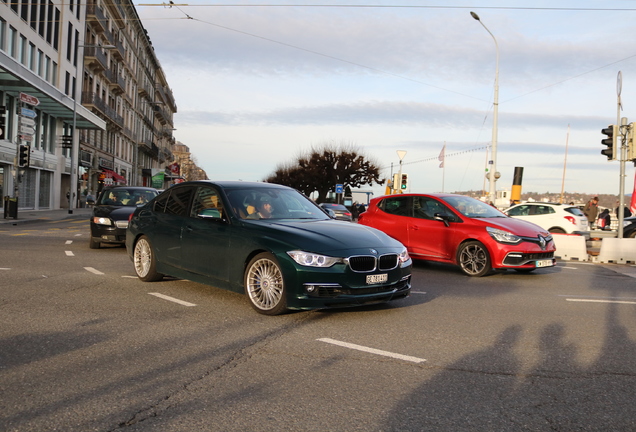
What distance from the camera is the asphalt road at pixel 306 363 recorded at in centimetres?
371

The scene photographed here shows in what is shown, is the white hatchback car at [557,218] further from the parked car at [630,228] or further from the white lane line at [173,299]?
the white lane line at [173,299]

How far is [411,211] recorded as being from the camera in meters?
12.7

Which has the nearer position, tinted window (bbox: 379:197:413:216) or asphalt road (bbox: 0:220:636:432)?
asphalt road (bbox: 0:220:636:432)

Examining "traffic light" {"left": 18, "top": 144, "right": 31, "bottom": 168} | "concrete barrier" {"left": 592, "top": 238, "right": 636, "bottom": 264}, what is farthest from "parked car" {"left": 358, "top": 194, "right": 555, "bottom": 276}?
"traffic light" {"left": 18, "top": 144, "right": 31, "bottom": 168}

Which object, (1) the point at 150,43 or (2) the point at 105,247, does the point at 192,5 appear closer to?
(2) the point at 105,247

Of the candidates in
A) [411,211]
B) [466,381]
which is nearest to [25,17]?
[411,211]

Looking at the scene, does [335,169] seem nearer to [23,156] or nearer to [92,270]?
[23,156]

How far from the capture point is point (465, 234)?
37.7 feet

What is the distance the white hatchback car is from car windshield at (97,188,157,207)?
40.7 feet

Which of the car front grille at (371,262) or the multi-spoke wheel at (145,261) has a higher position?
the car front grille at (371,262)

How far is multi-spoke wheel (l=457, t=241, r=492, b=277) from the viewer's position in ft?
36.7

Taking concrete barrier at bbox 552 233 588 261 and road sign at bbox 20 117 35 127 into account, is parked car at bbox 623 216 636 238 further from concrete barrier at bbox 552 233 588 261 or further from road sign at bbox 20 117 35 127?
road sign at bbox 20 117 35 127

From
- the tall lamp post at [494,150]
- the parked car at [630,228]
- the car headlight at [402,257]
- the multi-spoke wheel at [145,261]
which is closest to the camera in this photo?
the car headlight at [402,257]

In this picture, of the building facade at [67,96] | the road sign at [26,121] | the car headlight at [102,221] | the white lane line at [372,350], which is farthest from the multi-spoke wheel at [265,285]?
the road sign at [26,121]
